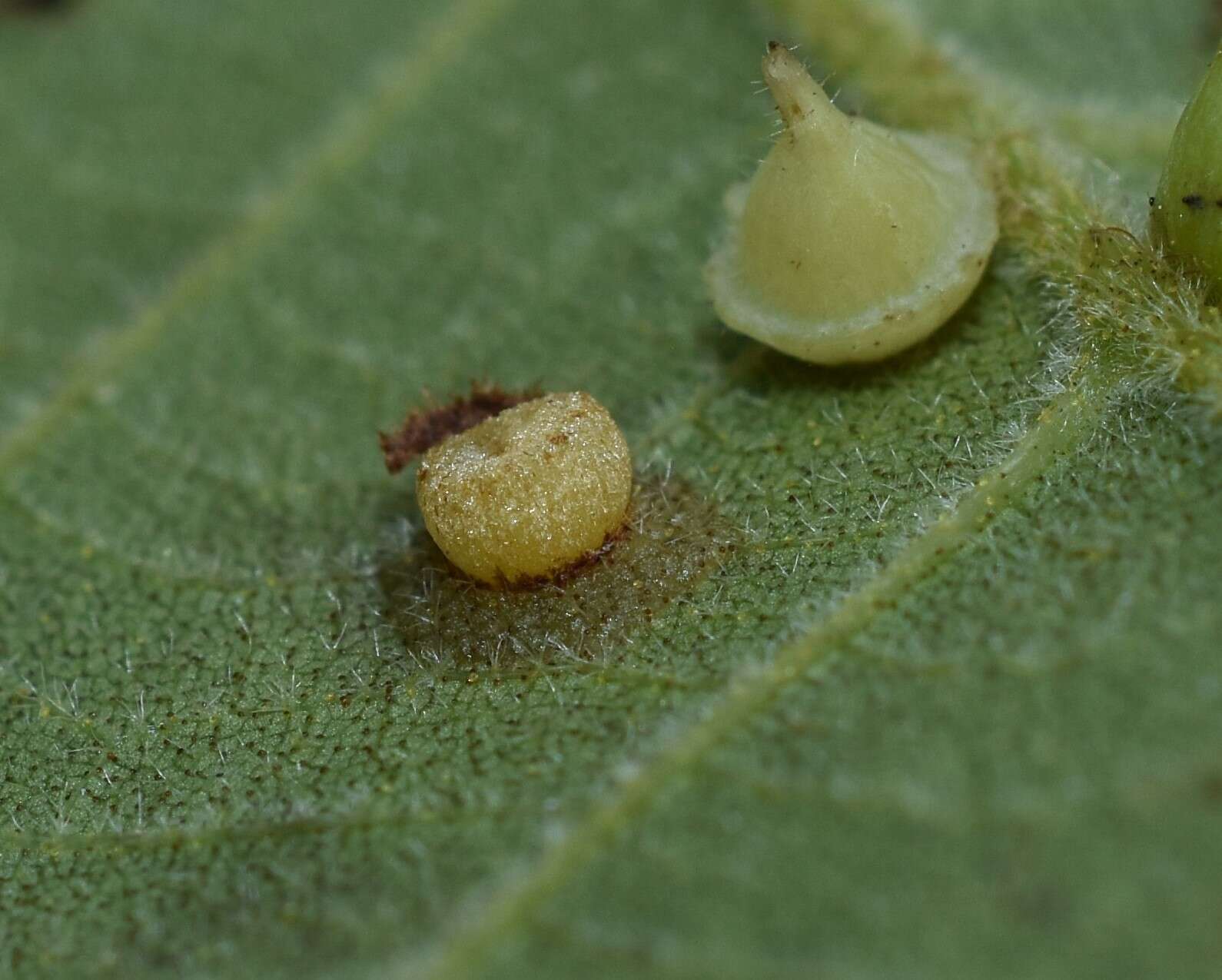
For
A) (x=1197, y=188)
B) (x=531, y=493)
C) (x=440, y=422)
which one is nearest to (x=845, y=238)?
(x=1197, y=188)

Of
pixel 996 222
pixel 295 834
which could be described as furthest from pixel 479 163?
pixel 295 834

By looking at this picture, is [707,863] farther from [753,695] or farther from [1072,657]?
[1072,657]

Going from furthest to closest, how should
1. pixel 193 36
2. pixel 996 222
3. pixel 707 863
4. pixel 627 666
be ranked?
pixel 193 36 → pixel 996 222 → pixel 627 666 → pixel 707 863

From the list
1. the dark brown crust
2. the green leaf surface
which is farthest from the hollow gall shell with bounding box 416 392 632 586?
the dark brown crust

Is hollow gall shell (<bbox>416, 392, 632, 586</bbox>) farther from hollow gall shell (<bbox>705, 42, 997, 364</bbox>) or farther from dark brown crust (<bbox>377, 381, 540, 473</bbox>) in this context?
hollow gall shell (<bbox>705, 42, 997, 364</bbox>)

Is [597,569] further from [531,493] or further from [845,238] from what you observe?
[845,238]
